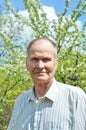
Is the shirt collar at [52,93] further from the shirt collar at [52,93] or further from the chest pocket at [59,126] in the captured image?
the chest pocket at [59,126]

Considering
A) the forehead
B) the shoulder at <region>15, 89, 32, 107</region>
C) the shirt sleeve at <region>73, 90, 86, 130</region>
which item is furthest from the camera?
the shoulder at <region>15, 89, 32, 107</region>

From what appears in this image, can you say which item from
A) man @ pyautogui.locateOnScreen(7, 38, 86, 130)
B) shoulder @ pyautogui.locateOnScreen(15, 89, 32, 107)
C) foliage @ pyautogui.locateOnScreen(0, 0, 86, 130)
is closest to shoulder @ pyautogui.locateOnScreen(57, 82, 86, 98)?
man @ pyautogui.locateOnScreen(7, 38, 86, 130)

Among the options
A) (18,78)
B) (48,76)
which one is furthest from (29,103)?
(18,78)

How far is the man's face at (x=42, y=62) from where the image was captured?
276 cm

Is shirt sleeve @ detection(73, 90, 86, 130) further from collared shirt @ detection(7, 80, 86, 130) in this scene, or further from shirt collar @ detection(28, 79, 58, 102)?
shirt collar @ detection(28, 79, 58, 102)

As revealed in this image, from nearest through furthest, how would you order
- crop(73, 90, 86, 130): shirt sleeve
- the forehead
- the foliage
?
1. crop(73, 90, 86, 130): shirt sleeve
2. the forehead
3. the foliage

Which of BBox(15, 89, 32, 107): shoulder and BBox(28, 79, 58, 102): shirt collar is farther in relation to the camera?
BBox(15, 89, 32, 107): shoulder

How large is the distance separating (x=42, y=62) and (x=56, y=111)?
345mm

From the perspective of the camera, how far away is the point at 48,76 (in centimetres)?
279

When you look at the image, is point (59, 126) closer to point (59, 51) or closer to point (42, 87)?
point (42, 87)

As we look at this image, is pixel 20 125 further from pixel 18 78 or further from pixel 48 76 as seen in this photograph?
pixel 18 78

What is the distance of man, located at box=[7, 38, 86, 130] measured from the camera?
271 centimetres

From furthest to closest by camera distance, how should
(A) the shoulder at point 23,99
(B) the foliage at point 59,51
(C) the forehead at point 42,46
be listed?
(B) the foliage at point 59,51 → (A) the shoulder at point 23,99 → (C) the forehead at point 42,46

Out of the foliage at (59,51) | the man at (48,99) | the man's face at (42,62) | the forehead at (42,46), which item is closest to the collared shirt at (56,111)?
the man at (48,99)
